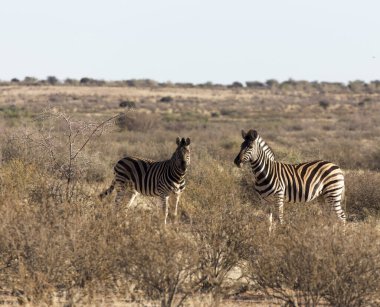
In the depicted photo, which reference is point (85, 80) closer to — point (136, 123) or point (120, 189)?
point (136, 123)

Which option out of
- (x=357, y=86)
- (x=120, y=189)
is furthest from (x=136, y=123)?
(x=357, y=86)

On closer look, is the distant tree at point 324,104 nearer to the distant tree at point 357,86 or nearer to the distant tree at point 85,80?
the distant tree at point 357,86

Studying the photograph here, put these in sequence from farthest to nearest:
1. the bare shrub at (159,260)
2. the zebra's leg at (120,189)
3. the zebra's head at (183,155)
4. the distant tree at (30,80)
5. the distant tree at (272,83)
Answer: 1. the distant tree at (272,83)
2. the distant tree at (30,80)
3. the zebra's leg at (120,189)
4. the zebra's head at (183,155)
5. the bare shrub at (159,260)

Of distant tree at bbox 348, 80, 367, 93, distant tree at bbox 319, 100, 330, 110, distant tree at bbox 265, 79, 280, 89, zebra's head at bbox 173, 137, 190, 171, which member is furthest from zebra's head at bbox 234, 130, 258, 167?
distant tree at bbox 265, 79, 280, 89

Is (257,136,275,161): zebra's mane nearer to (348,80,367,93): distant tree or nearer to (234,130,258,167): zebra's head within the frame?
(234,130,258,167): zebra's head

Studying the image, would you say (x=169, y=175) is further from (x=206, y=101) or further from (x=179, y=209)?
(x=206, y=101)

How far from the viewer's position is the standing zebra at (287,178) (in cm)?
1316

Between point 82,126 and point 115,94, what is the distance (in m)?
78.5

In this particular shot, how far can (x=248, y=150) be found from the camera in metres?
13.1

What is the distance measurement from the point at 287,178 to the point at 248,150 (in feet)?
2.80

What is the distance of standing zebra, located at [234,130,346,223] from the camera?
1316 centimetres

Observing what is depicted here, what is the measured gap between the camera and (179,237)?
8.19m

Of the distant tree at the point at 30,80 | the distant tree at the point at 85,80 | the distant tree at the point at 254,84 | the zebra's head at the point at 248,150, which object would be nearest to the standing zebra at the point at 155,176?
the zebra's head at the point at 248,150

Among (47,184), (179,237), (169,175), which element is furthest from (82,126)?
(179,237)
